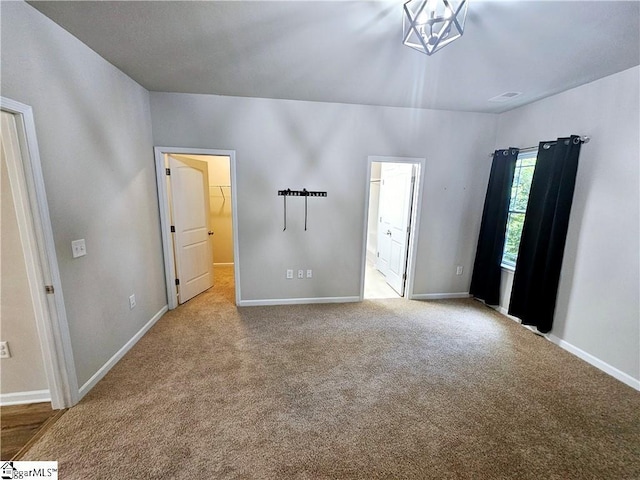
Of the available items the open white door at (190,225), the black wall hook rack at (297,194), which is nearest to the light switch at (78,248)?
the open white door at (190,225)

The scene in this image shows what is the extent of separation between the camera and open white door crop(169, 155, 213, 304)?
11.0 ft

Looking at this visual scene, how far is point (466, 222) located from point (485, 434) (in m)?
2.74

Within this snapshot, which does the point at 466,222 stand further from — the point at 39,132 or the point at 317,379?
the point at 39,132

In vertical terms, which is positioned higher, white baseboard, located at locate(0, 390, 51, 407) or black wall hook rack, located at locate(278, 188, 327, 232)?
black wall hook rack, located at locate(278, 188, 327, 232)

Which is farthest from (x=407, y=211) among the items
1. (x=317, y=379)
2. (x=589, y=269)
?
(x=317, y=379)

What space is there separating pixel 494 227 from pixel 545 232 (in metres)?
0.73

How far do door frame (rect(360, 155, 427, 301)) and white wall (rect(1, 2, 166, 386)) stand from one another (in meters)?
2.62

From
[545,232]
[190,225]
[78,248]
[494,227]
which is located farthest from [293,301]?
[545,232]

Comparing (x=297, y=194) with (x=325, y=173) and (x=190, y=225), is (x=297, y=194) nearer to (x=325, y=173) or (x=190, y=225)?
(x=325, y=173)

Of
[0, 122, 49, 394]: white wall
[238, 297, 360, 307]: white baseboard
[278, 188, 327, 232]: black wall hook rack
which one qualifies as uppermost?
[278, 188, 327, 232]: black wall hook rack

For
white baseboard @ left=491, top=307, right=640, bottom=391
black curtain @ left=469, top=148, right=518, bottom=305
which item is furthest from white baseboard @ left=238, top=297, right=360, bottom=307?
white baseboard @ left=491, top=307, right=640, bottom=391

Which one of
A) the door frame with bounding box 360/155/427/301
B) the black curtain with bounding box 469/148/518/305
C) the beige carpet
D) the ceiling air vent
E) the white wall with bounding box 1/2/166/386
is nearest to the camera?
the beige carpet

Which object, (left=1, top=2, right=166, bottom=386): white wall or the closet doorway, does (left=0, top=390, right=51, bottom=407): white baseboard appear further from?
the closet doorway

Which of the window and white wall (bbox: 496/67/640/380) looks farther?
the window
